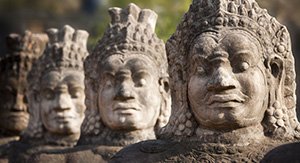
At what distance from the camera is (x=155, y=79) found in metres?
10.7

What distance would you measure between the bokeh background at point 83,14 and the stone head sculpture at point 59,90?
815cm

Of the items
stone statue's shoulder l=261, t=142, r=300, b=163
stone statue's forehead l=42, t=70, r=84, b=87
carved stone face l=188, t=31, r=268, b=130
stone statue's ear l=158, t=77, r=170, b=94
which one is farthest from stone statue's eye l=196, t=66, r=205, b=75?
stone statue's forehead l=42, t=70, r=84, b=87

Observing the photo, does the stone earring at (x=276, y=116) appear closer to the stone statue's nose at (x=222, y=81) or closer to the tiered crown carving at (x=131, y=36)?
the stone statue's nose at (x=222, y=81)

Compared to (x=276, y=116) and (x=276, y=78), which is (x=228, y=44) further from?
(x=276, y=116)

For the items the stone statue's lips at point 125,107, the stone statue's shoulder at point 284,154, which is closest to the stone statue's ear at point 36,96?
the stone statue's lips at point 125,107

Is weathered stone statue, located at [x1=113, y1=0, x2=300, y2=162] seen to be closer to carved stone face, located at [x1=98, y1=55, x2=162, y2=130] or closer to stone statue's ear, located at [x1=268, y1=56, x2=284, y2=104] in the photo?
stone statue's ear, located at [x1=268, y1=56, x2=284, y2=104]

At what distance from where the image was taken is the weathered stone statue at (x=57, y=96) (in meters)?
12.7

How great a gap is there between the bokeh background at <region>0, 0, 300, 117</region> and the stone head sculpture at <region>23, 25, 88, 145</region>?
321 inches

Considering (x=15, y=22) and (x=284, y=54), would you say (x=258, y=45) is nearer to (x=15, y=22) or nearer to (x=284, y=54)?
(x=284, y=54)

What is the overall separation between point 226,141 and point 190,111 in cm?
47

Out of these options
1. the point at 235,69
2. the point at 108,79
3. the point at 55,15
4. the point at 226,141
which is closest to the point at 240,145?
the point at 226,141

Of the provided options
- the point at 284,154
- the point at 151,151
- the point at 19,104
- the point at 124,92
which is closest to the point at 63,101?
the point at 19,104

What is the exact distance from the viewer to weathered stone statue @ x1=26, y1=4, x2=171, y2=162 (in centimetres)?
1047

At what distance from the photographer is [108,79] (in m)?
10.5
